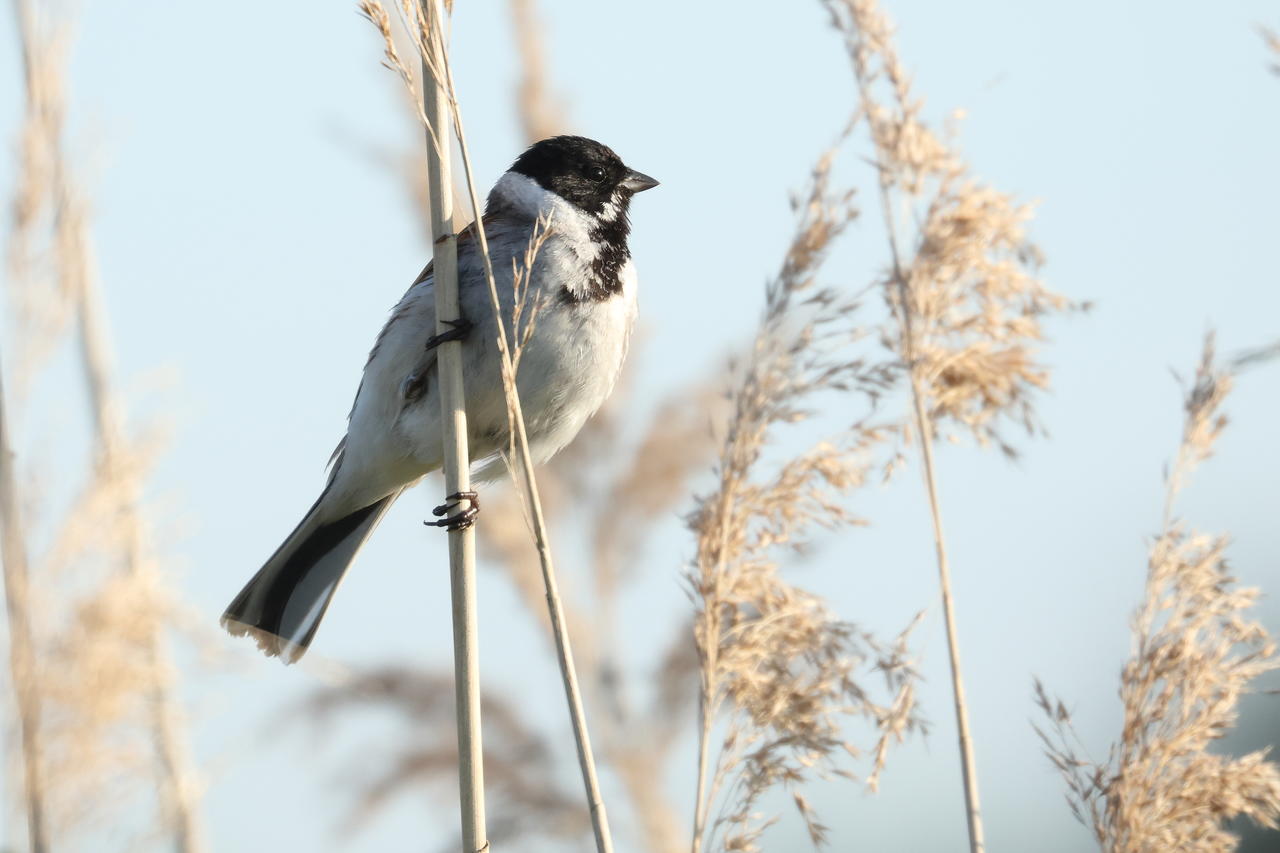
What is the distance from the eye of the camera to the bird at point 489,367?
2885 millimetres

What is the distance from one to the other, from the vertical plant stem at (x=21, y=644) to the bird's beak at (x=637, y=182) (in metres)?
1.57

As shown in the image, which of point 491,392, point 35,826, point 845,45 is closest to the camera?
point 35,826

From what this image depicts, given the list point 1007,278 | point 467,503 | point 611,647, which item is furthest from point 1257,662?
point 611,647

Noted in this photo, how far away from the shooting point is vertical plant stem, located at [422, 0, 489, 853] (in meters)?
1.77

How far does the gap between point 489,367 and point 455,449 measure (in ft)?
2.67

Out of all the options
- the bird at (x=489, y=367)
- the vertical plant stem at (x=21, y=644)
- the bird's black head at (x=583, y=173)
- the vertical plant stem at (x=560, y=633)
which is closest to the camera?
the vertical plant stem at (x=560, y=633)

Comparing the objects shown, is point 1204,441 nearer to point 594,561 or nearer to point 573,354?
point 573,354

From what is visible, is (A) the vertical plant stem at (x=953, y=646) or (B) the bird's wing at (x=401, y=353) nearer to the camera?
(A) the vertical plant stem at (x=953, y=646)

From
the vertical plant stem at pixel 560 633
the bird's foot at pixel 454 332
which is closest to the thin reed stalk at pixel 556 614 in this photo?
the vertical plant stem at pixel 560 633

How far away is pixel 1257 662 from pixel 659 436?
85.7 inches

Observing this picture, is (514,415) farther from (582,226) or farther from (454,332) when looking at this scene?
(582,226)

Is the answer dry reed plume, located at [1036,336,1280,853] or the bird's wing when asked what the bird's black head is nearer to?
the bird's wing

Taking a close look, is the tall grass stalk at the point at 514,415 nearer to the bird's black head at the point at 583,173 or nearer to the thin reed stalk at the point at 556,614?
the thin reed stalk at the point at 556,614

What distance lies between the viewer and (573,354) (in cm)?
291
